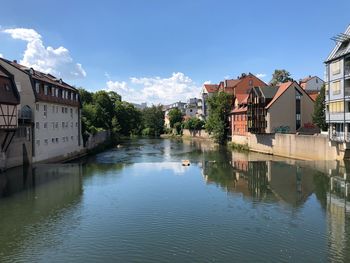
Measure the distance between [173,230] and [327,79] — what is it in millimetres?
31304

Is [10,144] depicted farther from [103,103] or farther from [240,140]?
[103,103]

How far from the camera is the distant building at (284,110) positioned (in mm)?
55719

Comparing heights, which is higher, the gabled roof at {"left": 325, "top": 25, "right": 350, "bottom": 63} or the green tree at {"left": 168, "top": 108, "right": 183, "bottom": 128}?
the gabled roof at {"left": 325, "top": 25, "right": 350, "bottom": 63}

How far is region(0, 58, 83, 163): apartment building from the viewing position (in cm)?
4016

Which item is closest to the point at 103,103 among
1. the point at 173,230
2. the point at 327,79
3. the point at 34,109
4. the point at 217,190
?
the point at 34,109

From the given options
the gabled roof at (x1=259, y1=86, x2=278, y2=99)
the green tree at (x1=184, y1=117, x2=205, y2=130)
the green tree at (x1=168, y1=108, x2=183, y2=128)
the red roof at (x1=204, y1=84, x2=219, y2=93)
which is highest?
the red roof at (x1=204, y1=84, x2=219, y2=93)

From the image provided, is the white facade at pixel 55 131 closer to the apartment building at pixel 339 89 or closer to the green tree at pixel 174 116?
the apartment building at pixel 339 89

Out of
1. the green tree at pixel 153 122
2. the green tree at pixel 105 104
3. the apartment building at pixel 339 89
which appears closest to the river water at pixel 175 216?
the apartment building at pixel 339 89

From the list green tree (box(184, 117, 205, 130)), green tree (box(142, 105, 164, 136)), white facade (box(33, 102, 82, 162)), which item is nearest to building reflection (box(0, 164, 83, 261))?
white facade (box(33, 102, 82, 162))

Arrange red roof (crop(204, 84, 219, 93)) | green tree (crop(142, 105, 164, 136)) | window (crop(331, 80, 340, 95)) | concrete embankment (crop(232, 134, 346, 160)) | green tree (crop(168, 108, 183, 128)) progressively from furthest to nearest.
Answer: green tree (crop(142, 105, 164, 136)) → green tree (crop(168, 108, 183, 128)) → red roof (crop(204, 84, 219, 93)) → concrete embankment (crop(232, 134, 346, 160)) → window (crop(331, 80, 340, 95))

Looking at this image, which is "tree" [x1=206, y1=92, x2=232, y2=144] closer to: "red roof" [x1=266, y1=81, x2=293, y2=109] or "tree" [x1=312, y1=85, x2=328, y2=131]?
"red roof" [x1=266, y1=81, x2=293, y2=109]

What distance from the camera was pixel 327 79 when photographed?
42.2 meters

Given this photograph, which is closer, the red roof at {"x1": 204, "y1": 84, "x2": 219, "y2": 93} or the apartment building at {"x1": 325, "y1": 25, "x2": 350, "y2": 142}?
the apartment building at {"x1": 325, "y1": 25, "x2": 350, "y2": 142}

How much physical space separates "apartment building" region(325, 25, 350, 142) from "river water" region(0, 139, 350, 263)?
19.2 feet
